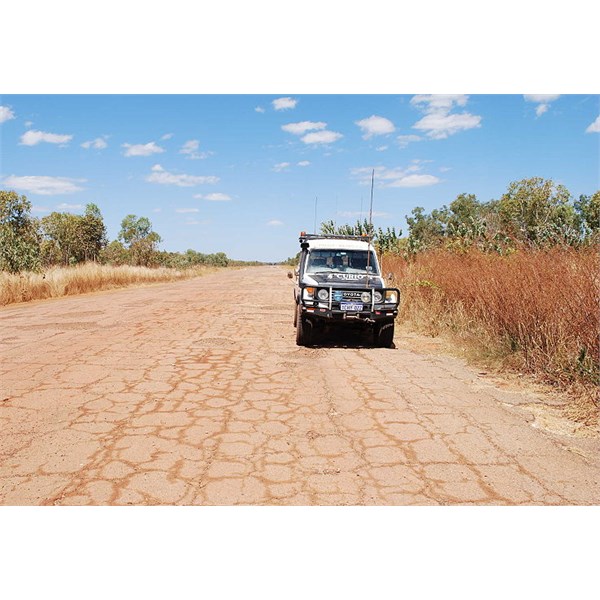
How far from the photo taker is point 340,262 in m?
8.43

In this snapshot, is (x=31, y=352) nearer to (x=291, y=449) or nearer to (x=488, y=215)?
(x=291, y=449)

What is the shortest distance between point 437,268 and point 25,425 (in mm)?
8645

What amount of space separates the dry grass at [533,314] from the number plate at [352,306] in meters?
1.83

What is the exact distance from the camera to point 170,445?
345 centimetres

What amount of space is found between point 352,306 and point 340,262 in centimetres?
163

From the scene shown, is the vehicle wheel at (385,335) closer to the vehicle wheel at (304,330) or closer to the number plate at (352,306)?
the number plate at (352,306)

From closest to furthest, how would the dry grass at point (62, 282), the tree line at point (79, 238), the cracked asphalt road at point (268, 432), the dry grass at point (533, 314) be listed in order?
the cracked asphalt road at point (268, 432) → the dry grass at point (533, 314) → the dry grass at point (62, 282) → the tree line at point (79, 238)

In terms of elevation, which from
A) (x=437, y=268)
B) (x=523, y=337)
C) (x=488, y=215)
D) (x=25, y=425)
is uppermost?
(x=488, y=215)

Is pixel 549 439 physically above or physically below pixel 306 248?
below

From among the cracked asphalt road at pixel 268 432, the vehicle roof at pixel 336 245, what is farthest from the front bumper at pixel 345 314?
the vehicle roof at pixel 336 245

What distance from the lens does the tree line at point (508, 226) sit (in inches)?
255

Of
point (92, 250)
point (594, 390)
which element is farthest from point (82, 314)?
point (92, 250)

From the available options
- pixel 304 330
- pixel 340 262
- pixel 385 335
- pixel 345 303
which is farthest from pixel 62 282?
pixel 385 335

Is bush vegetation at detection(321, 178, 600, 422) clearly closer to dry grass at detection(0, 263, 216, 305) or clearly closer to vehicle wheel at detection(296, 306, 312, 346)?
vehicle wheel at detection(296, 306, 312, 346)
